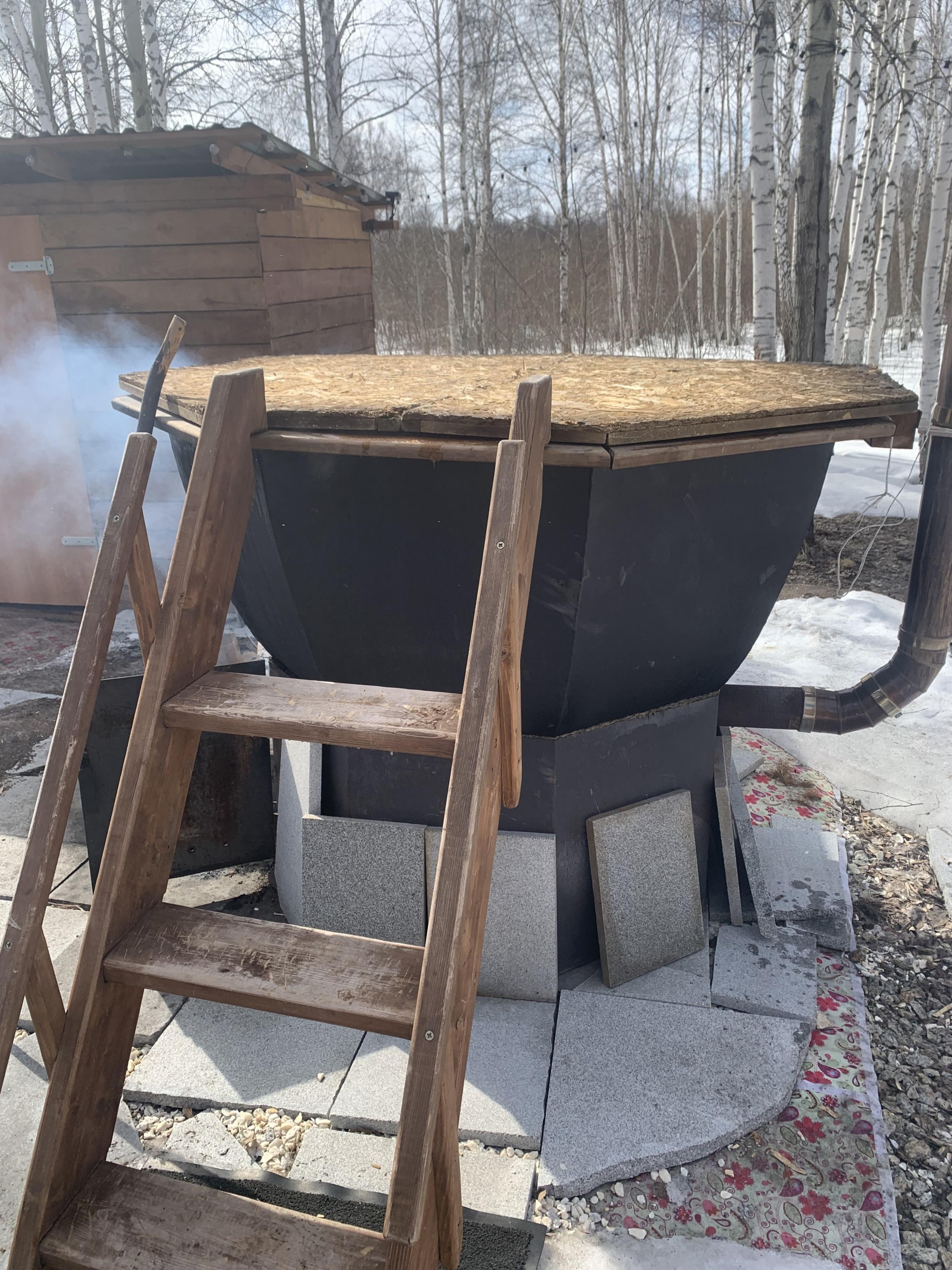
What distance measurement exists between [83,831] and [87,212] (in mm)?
4070

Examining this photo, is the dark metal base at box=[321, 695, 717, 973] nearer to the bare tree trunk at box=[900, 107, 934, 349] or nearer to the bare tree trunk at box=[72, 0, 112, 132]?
the bare tree trunk at box=[72, 0, 112, 132]

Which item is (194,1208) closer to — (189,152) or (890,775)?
(890,775)

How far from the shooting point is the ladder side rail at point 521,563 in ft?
5.90

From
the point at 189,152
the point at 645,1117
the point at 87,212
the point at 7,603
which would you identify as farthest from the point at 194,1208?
the point at 7,603

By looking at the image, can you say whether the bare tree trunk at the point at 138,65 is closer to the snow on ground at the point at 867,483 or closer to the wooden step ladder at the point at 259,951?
the snow on ground at the point at 867,483

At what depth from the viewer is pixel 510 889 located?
2.84 m

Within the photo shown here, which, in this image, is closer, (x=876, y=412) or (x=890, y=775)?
(x=876, y=412)

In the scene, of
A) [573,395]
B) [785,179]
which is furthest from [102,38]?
[573,395]

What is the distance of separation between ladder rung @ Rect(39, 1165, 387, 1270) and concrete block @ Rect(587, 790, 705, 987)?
156 centimetres

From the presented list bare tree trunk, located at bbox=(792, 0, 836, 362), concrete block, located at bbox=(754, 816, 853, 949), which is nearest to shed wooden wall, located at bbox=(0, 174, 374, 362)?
bare tree trunk, located at bbox=(792, 0, 836, 362)

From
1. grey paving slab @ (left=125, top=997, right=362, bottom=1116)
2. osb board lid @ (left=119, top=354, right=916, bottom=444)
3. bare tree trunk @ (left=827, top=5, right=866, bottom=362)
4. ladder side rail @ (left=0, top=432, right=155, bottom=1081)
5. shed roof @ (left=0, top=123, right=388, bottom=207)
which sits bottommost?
grey paving slab @ (left=125, top=997, right=362, bottom=1116)

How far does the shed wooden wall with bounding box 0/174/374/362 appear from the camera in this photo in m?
5.66

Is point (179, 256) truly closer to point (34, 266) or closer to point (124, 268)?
point (124, 268)

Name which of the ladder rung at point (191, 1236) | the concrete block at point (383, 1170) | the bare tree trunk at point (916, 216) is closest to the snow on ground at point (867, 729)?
the concrete block at point (383, 1170)
